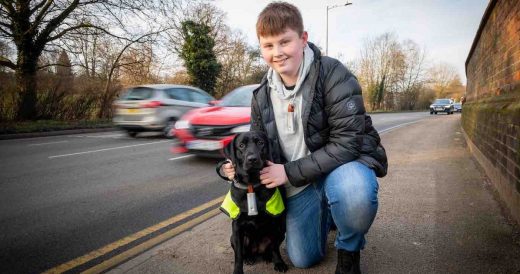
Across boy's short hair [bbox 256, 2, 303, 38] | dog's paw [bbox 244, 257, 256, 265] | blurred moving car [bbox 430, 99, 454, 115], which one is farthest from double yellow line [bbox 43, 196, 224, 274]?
blurred moving car [bbox 430, 99, 454, 115]

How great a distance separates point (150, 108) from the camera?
35.5 feet

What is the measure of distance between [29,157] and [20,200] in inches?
161

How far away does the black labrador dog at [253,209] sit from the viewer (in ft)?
7.32

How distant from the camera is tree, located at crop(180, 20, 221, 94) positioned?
31.7m

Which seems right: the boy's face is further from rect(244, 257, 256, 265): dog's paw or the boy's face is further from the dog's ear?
rect(244, 257, 256, 265): dog's paw

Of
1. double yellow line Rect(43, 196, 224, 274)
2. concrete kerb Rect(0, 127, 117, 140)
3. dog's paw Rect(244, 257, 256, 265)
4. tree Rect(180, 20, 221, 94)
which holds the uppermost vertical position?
tree Rect(180, 20, 221, 94)

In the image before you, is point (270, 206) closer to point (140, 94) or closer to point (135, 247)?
point (135, 247)

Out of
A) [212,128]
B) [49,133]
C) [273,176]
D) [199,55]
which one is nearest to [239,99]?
[212,128]

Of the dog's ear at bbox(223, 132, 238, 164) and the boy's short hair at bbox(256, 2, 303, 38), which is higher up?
the boy's short hair at bbox(256, 2, 303, 38)

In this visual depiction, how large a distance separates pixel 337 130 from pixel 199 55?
3132 centimetres

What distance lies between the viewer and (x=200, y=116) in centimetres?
663

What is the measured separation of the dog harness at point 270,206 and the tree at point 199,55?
30.5 metres

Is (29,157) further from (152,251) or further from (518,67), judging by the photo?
(518,67)

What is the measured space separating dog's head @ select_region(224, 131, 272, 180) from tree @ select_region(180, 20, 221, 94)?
98.9ft
